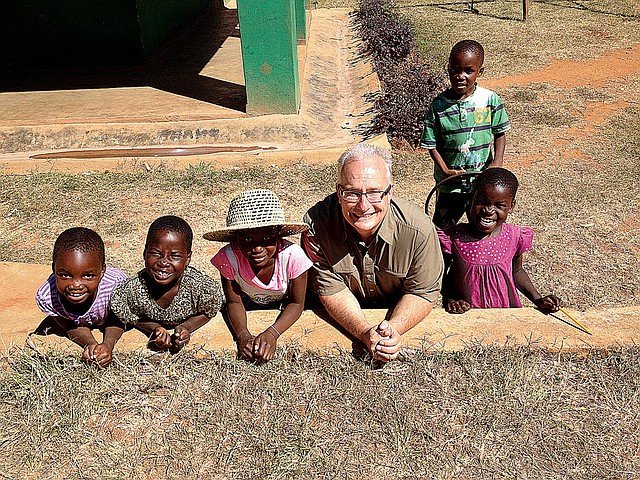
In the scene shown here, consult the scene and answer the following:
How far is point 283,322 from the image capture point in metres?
2.99

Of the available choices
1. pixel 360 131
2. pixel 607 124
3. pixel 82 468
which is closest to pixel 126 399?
pixel 82 468

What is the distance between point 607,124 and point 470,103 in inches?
156

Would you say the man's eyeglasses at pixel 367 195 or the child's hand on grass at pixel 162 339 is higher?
the man's eyeglasses at pixel 367 195

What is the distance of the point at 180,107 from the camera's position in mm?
7648

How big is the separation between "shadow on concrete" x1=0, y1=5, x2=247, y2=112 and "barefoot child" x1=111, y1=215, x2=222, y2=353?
459 centimetres

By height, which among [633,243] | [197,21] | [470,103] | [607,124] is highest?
[197,21]

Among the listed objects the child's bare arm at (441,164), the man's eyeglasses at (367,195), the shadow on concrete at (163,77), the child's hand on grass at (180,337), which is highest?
the shadow on concrete at (163,77)

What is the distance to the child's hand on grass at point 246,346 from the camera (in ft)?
9.46

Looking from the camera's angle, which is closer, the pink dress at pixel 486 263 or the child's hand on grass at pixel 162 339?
the child's hand on grass at pixel 162 339

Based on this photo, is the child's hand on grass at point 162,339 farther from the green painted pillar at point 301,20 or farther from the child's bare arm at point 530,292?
the green painted pillar at point 301,20

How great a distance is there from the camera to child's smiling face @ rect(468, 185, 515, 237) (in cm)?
322

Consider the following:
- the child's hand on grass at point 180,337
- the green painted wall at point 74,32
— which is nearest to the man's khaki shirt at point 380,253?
the child's hand on grass at point 180,337

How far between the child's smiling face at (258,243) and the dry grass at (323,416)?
0.48m

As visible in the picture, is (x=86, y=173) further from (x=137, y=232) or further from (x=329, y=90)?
(x=329, y=90)
